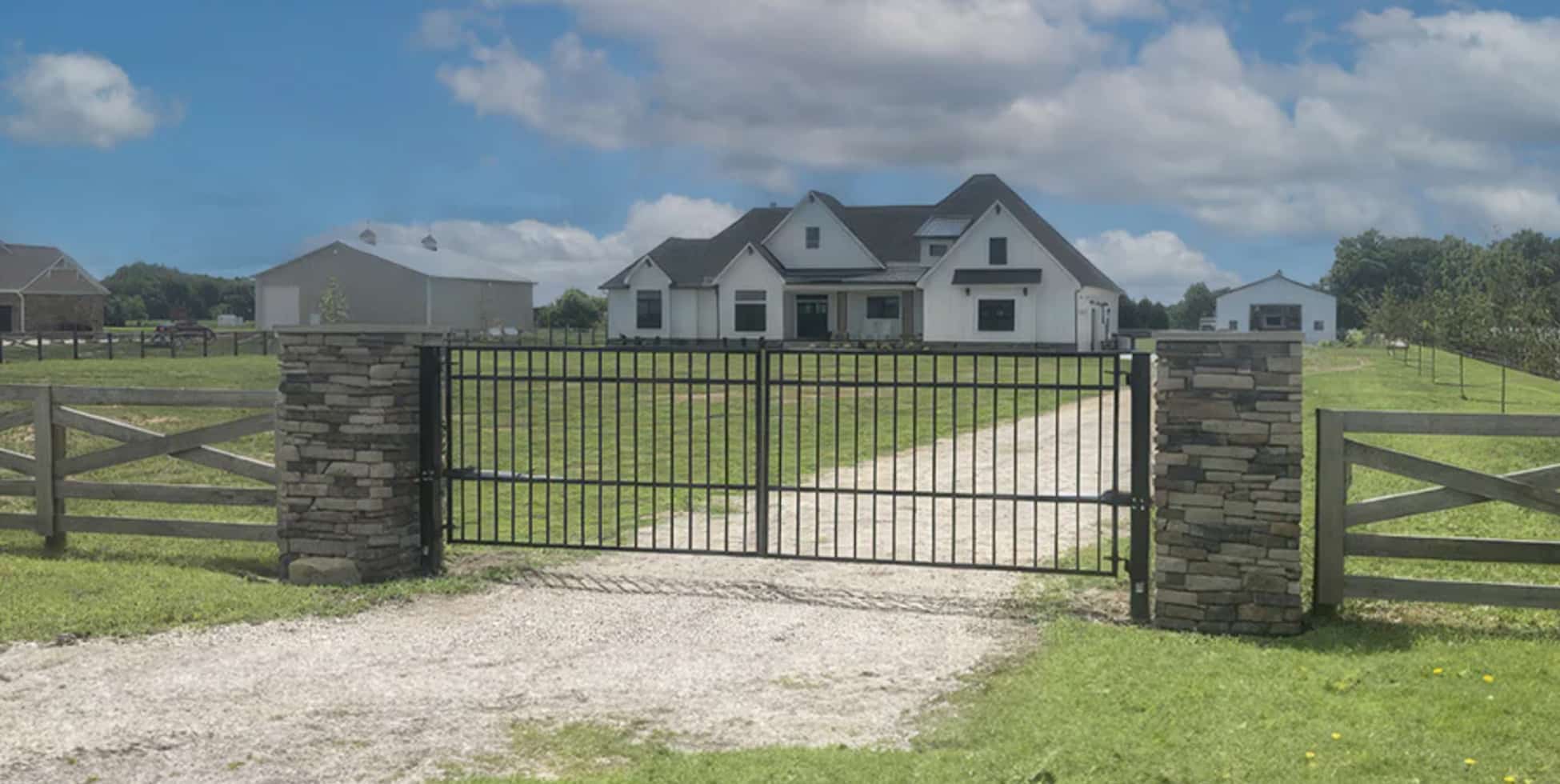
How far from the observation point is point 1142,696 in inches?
254

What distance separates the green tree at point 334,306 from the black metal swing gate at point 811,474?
36446 millimetres

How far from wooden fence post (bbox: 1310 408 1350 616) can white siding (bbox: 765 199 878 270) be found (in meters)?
46.2

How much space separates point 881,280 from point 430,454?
4365cm

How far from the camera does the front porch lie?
174 ft

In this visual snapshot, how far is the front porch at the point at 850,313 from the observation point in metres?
53.2

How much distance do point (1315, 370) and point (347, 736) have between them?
121ft

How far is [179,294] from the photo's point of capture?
10038 centimetres

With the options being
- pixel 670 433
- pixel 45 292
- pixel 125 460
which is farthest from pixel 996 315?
pixel 45 292

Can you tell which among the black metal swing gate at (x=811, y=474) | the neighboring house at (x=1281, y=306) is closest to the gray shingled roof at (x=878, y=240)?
the neighboring house at (x=1281, y=306)

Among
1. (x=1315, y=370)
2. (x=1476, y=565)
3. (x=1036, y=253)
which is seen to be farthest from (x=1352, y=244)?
(x=1476, y=565)

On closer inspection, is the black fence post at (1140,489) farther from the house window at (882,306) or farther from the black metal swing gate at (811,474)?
the house window at (882,306)

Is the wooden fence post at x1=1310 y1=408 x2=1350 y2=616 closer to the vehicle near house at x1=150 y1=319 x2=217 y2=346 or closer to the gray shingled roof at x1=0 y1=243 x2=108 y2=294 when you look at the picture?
the vehicle near house at x1=150 y1=319 x2=217 y2=346

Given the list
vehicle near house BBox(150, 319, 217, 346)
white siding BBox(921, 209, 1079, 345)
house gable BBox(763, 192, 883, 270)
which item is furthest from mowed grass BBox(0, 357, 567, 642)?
house gable BBox(763, 192, 883, 270)

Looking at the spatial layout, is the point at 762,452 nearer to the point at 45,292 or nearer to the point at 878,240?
the point at 878,240
